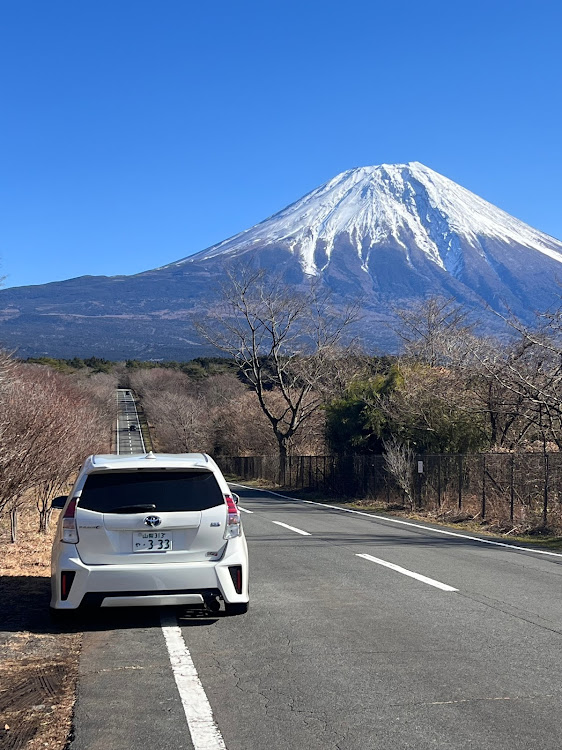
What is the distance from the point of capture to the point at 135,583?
24.5 feet

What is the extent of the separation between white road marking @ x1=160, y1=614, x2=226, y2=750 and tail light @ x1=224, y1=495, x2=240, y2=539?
0.98 metres

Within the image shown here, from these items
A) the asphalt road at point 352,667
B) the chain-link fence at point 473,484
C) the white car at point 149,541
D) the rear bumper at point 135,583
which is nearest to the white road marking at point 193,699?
the asphalt road at point 352,667

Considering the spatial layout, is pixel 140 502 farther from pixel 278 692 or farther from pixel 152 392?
pixel 152 392

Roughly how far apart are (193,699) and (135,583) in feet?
6.66

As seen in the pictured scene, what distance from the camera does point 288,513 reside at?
2491 cm

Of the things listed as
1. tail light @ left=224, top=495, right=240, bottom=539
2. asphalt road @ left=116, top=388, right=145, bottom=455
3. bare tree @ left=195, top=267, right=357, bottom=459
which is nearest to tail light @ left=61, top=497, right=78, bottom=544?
tail light @ left=224, top=495, right=240, bottom=539

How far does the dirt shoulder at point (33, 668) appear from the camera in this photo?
506 cm

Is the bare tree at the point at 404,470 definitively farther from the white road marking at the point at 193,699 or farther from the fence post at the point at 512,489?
the white road marking at the point at 193,699

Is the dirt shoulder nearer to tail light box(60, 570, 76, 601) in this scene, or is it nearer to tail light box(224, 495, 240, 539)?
tail light box(60, 570, 76, 601)

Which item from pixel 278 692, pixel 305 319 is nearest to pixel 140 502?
pixel 278 692

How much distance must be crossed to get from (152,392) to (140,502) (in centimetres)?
9512

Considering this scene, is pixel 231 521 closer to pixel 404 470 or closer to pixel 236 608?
pixel 236 608

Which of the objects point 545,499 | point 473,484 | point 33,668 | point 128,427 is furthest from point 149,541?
point 128,427

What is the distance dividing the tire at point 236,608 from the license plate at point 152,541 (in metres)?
0.81
